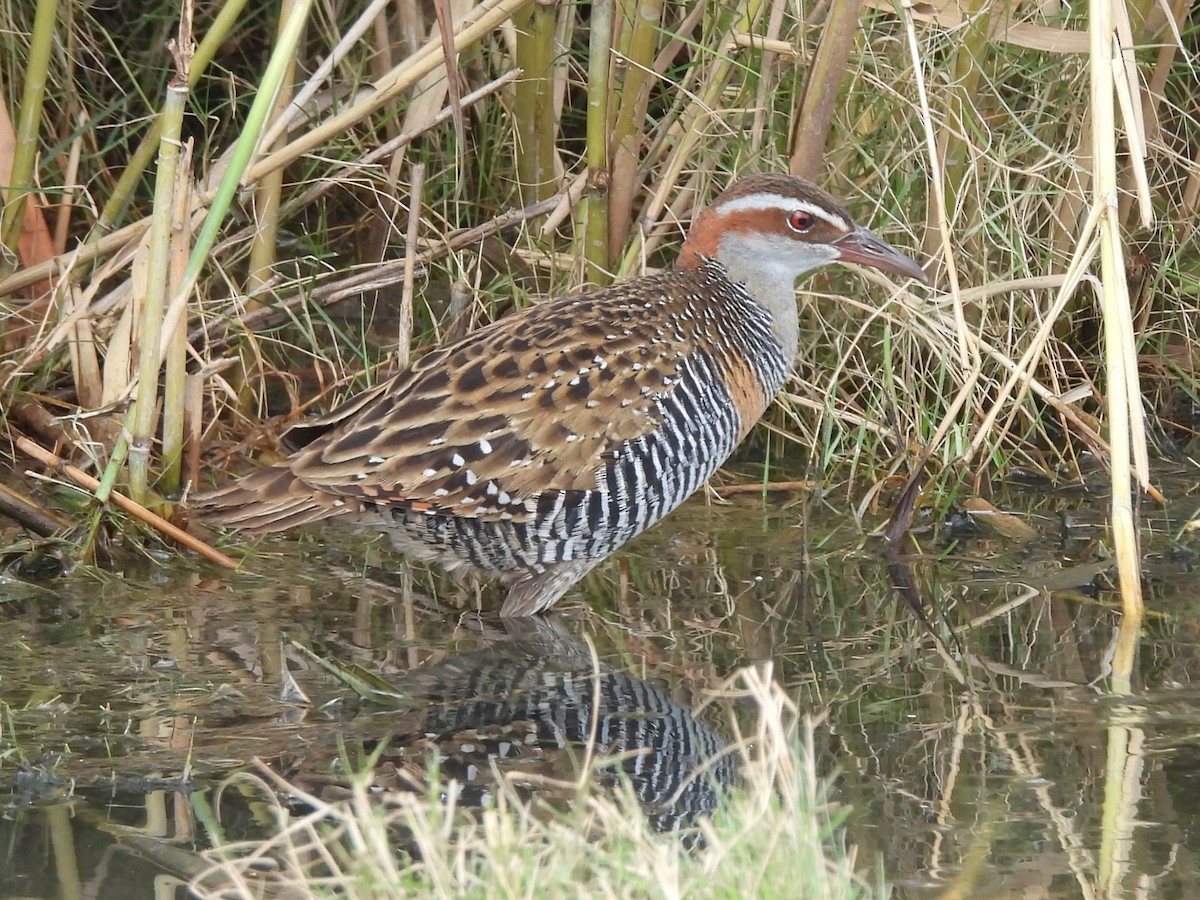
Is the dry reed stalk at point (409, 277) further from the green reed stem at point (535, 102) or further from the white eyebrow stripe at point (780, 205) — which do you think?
the white eyebrow stripe at point (780, 205)

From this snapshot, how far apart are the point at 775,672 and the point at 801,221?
1.36 metres

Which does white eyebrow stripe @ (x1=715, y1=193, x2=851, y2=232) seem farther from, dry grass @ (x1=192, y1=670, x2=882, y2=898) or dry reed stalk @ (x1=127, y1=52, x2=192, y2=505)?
dry grass @ (x1=192, y1=670, x2=882, y2=898)

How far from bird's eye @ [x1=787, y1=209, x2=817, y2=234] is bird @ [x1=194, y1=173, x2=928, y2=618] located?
0.91 feet

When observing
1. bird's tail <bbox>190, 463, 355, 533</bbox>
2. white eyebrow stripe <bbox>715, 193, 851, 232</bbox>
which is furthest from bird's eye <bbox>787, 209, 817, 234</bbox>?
bird's tail <bbox>190, 463, 355, 533</bbox>

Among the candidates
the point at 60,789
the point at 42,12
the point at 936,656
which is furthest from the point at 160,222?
the point at 936,656

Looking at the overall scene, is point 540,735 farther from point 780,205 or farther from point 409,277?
point 409,277

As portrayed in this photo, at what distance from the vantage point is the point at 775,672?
3.90 metres

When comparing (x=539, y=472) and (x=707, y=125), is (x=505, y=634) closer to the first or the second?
(x=539, y=472)

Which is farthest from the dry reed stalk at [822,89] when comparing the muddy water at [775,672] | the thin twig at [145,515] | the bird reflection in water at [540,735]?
the thin twig at [145,515]

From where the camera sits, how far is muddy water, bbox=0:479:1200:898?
3.00 metres

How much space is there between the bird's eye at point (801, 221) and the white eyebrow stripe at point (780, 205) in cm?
1

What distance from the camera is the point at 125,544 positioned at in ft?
14.8

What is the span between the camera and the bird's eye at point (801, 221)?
15.2 ft

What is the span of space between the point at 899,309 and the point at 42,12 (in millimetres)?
2697
